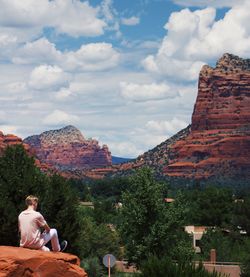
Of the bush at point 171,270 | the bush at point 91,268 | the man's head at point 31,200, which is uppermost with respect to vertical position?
the man's head at point 31,200

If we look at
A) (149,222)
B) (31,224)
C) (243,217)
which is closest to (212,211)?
(243,217)

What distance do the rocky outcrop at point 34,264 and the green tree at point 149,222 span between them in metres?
29.3

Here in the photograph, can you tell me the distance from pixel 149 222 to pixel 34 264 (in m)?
31.1

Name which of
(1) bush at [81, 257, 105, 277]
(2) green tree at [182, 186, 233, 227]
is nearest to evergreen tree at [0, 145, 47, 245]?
(1) bush at [81, 257, 105, 277]

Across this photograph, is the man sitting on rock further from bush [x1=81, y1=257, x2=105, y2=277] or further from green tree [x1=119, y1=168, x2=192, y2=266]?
bush [x1=81, y1=257, x2=105, y2=277]

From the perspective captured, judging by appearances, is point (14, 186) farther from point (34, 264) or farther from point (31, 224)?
point (34, 264)

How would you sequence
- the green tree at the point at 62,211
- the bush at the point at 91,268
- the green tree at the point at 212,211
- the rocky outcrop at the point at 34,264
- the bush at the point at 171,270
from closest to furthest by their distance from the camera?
1. the rocky outcrop at the point at 34,264
2. the bush at the point at 171,270
3. the green tree at the point at 62,211
4. the bush at the point at 91,268
5. the green tree at the point at 212,211

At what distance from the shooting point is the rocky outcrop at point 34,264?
15070mm

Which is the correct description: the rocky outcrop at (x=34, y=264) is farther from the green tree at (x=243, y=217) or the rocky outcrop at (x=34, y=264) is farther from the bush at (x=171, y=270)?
the green tree at (x=243, y=217)

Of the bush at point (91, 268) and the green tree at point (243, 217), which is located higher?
the green tree at point (243, 217)

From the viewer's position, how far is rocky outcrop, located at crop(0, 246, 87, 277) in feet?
49.4

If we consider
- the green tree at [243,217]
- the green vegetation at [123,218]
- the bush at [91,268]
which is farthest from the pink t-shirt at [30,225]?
the green tree at [243,217]

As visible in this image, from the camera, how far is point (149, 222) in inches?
1817

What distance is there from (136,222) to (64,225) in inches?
314
